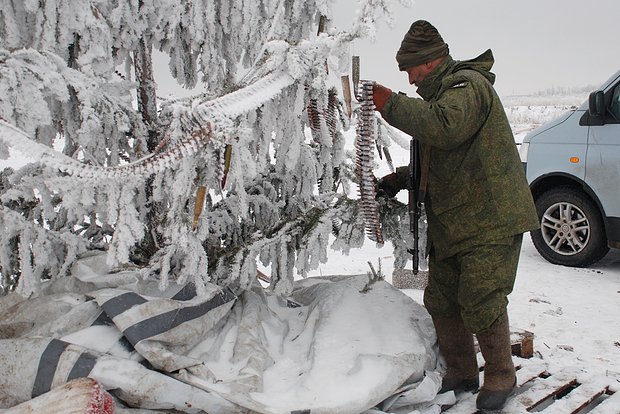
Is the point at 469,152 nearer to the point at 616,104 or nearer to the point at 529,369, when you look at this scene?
the point at 529,369

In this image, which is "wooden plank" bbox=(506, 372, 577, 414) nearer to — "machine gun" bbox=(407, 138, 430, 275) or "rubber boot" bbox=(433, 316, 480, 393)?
"rubber boot" bbox=(433, 316, 480, 393)

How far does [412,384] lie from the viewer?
2.62 m

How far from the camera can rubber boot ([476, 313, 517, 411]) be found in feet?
8.70

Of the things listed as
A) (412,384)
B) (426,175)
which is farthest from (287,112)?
(412,384)

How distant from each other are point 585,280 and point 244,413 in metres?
4.63

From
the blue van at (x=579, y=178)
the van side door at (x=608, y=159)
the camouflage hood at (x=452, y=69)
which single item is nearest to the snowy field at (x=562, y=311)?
the blue van at (x=579, y=178)

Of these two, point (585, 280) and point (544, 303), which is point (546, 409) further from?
point (585, 280)

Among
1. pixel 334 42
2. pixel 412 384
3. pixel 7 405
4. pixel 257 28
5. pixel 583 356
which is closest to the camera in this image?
pixel 7 405

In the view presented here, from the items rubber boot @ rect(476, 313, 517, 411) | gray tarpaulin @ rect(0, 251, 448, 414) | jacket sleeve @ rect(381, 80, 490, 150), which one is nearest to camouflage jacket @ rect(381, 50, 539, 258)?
jacket sleeve @ rect(381, 80, 490, 150)

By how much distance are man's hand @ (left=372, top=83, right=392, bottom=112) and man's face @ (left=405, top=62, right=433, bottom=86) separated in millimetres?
241

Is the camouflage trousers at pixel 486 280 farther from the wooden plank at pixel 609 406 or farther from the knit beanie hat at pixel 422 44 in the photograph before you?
the knit beanie hat at pixel 422 44

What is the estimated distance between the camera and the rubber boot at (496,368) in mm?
2652

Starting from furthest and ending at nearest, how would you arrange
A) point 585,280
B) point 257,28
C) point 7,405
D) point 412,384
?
1. point 585,280
2. point 257,28
3. point 412,384
4. point 7,405

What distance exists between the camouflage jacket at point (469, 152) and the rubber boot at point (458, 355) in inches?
18.0
